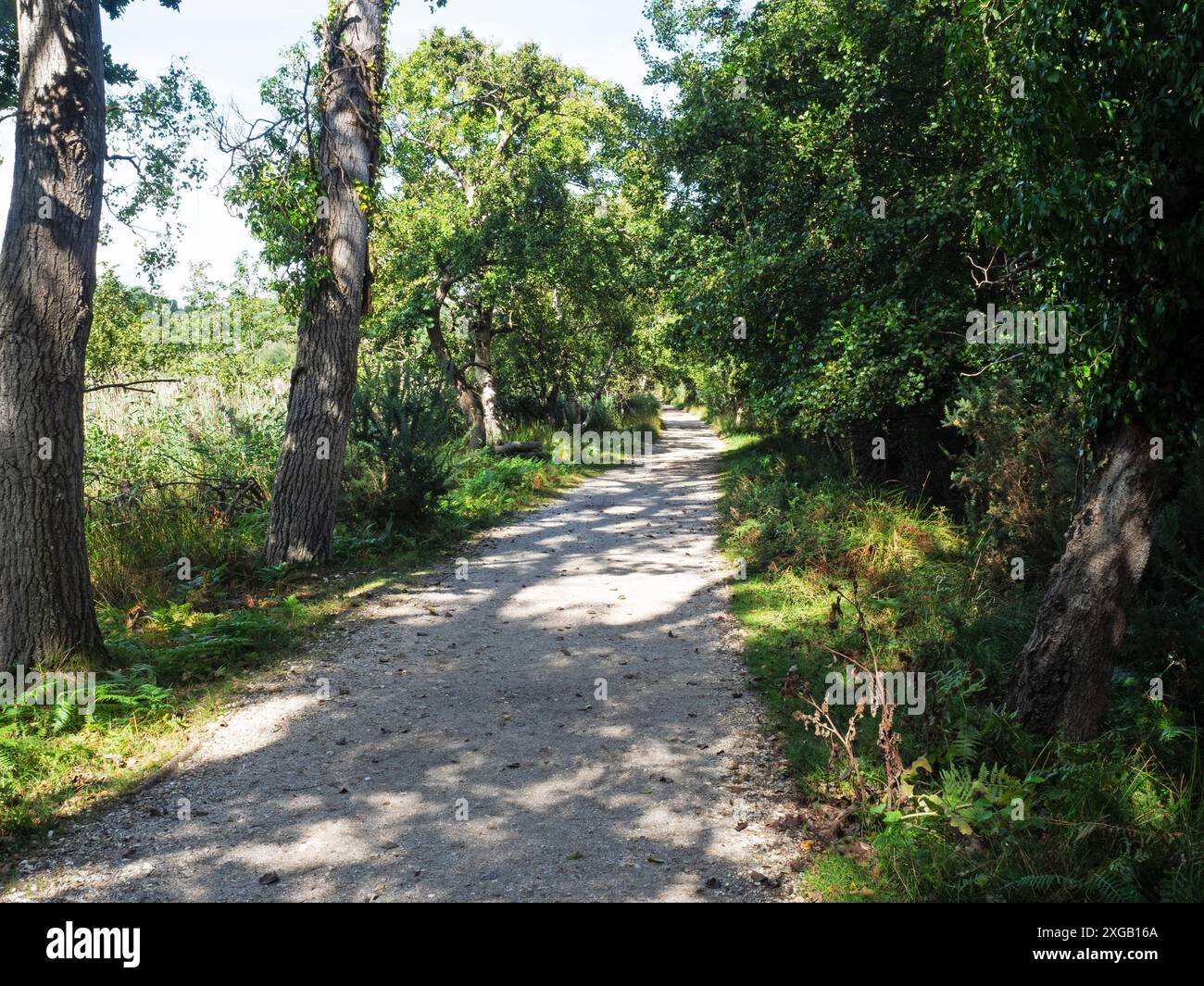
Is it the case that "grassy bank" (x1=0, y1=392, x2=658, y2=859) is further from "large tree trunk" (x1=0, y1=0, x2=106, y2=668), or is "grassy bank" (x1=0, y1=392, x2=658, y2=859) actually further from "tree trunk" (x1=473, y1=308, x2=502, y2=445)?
"tree trunk" (x1=473, y1=308, x2=502, y2=445)

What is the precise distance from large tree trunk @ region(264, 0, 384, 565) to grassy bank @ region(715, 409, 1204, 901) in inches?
215

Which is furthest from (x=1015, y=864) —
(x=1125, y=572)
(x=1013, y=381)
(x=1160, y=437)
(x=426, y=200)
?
(x=426, y=200)

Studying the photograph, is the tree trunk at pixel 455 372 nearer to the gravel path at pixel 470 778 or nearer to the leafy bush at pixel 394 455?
the leafy bush at pixel 394 455

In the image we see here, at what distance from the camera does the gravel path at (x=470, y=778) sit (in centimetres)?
401

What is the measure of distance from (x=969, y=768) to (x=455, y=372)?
1959 cm

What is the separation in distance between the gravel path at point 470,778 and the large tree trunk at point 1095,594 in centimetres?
180

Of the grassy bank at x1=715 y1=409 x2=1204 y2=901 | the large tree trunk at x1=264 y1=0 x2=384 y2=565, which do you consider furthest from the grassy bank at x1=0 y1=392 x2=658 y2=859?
the grassy bank at x1=715 y1=409 x2=1204 y2=901

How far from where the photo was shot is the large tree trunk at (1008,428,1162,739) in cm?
477

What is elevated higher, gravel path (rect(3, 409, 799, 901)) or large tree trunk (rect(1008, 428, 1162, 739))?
large tree trunk (rect(1008, 428, 1162, 739))

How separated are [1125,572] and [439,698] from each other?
4.88 meters

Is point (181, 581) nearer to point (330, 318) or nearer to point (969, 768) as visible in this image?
point (330, 318)

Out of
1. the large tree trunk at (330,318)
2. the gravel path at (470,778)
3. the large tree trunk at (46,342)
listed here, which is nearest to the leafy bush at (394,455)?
the large tree trunk at (330,318)

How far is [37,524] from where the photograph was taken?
6094 millimetres

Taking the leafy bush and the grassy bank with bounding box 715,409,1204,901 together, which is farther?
the leafy bush
